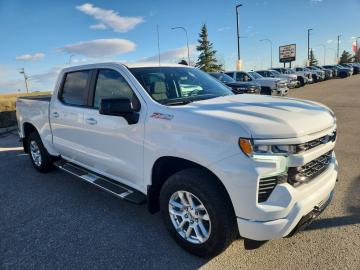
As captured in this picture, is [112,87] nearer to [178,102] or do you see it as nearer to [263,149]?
[178,102]

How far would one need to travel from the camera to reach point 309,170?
116 inches

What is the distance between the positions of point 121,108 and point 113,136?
24.0 inches

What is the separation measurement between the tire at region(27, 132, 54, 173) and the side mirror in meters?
2.94

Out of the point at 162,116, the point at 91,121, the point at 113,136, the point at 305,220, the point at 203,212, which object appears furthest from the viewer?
the point at 91,121

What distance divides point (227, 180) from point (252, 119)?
558 mm

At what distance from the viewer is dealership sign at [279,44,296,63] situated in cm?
5212

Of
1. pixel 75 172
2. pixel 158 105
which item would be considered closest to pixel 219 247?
pixel 158 105

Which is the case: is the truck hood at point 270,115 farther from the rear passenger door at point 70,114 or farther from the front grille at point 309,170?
the rear passenger door at point 70,114

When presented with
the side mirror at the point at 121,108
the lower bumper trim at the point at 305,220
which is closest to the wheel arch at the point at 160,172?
the side mirror at the point at 121,108

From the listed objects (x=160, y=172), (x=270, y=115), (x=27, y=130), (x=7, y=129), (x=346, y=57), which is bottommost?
(x=7, y=129)

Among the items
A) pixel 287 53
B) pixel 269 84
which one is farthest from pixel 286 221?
pixel 287 53

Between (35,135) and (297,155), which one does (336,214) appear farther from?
(35,135)

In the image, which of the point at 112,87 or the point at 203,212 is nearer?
the point at 203,212

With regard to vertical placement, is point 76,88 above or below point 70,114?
above
